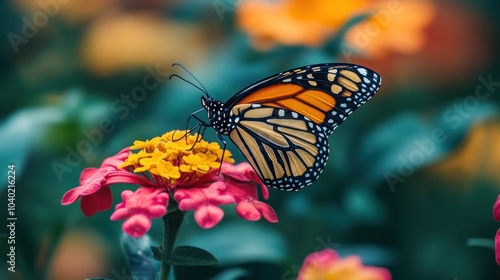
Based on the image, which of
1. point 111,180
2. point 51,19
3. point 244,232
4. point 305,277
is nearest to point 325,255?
point 305,277

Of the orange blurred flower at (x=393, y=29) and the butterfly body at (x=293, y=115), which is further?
the orange blurred flower at (x=393, y=29)

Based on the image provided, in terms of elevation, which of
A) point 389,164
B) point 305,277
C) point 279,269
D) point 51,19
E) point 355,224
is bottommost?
point 305,277

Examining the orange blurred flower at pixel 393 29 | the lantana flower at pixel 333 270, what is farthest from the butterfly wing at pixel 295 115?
the orange blurred flower at pixel 393 29

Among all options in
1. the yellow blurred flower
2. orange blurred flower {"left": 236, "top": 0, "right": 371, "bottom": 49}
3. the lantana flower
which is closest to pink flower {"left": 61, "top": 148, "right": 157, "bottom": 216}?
the lantana flower

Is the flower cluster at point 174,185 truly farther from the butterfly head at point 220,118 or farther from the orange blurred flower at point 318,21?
the orange blurred flower at point 318,21

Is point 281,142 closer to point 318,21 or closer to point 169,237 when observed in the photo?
point 169,237

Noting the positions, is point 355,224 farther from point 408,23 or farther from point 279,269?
point 408,23

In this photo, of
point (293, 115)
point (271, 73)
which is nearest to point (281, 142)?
point (293, 115)
